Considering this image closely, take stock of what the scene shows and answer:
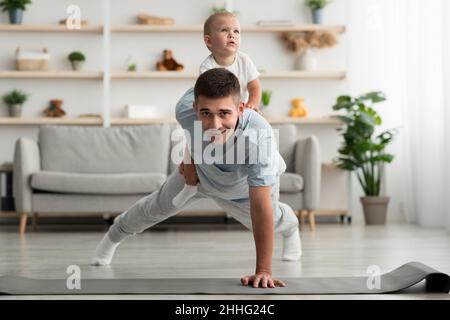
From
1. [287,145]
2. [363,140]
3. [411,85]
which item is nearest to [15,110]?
[287,145]

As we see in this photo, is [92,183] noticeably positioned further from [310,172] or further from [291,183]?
[310,172]

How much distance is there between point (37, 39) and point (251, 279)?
5.06m

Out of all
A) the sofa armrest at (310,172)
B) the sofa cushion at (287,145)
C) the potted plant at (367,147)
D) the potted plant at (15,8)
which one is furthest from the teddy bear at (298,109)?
the potted plant at (15,8)

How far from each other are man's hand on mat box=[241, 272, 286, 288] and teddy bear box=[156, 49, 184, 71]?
15.1 ft

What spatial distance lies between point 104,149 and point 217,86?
3757 mm

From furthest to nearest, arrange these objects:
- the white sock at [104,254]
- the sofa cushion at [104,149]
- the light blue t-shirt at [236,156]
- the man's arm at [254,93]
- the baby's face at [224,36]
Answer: the sofa cushion at [104,149] → the white sock at [104,254] → the man's arm at [254,93] → the baby's face at [224,36] → the light blue t-shirt at [236,156]

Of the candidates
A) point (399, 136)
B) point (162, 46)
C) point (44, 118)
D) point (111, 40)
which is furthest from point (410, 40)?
point (44, 118)

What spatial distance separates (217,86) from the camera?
7.38 feet

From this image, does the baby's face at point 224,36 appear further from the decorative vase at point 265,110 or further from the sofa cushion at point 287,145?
the decorative vase at point 265,110

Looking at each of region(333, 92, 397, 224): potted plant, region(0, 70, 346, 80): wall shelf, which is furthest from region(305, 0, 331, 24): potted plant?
region(333, 92, 397, 224): potted plant

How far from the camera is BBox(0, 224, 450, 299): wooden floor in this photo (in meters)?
2.86

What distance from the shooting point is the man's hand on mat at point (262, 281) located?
2.30 meters

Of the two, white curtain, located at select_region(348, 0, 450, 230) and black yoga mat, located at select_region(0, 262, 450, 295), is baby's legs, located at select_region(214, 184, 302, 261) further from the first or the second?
white curtain, located at select_region(348, 0, 450, 230)

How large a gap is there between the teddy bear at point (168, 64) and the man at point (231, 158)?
4002mm
